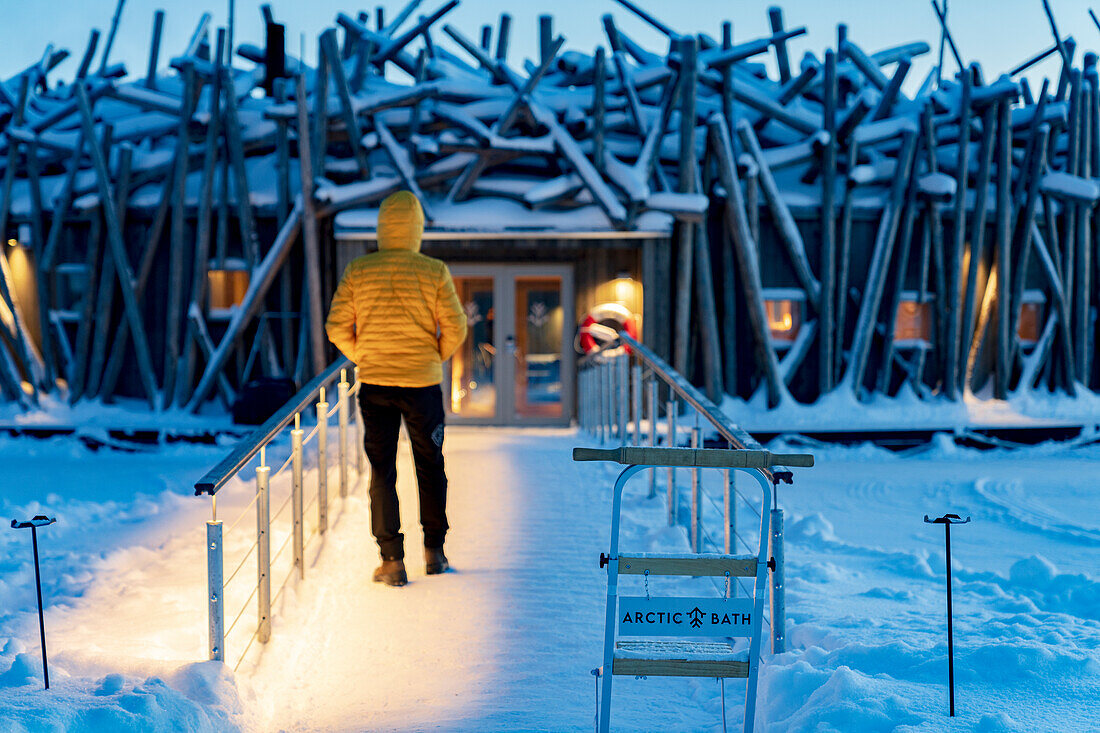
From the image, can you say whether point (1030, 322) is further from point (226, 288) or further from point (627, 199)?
point (226, 288)

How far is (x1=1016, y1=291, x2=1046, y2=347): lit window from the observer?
42.5 feet

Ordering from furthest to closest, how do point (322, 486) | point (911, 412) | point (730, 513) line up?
point (911, 412) → point (322, 486) → point (730, 513)

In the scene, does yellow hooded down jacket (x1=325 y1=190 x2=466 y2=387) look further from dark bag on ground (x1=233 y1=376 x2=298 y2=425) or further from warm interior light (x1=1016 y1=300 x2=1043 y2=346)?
warm interior light (x1=1016 y1=300 x2=1043 y2=346)

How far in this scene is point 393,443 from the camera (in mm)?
4227

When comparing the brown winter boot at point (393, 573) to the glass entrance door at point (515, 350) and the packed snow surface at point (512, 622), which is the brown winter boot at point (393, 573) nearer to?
the packed snow surface at point (512, 622)

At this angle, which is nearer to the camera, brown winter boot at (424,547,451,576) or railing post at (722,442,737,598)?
railing post at (722,442,737,598)

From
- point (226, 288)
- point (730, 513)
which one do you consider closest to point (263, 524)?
point (730, 513)

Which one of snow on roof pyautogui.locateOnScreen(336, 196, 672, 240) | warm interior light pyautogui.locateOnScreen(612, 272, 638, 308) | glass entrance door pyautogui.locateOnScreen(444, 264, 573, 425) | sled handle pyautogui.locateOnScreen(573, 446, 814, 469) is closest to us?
sled handle pyautogui.locateOnScreen(573, 446, 814, 469)

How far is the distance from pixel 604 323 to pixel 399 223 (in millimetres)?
7403

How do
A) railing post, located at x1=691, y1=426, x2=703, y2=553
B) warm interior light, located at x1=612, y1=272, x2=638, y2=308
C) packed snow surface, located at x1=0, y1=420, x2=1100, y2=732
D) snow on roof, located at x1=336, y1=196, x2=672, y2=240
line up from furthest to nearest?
1. warm interior light, located at x1=612, y1=272, x2=638, y2=308
2. snow on roof, located at x1=336, y1=196, x2=672, y2=240
3. railing post, located at x1=691, y1=426, x2=703, y2=553
4. packed snow surface, located at x1=0, y1=420, x2=1100, y2=732

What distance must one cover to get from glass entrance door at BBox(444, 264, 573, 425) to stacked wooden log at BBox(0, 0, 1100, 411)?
1.21 m

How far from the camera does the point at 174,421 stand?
38.1 ft

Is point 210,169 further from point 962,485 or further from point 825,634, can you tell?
point 825,634

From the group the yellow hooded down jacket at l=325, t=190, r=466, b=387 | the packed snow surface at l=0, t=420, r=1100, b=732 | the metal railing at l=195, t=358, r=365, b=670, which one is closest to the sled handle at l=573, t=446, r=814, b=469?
the packed snow surface at l=0, t=420, r=1100, b=732
